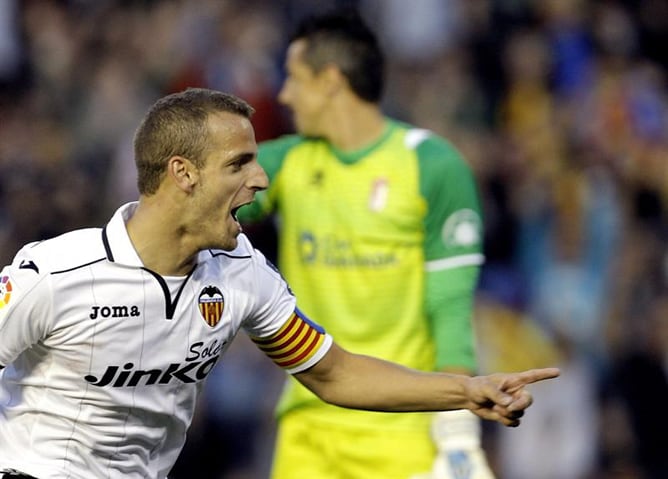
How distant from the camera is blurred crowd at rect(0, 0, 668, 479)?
10.2 meters

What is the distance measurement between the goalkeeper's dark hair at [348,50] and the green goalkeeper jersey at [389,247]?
0.88 ft

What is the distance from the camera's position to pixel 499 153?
462 inches

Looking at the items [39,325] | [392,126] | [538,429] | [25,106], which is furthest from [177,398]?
[25,106]

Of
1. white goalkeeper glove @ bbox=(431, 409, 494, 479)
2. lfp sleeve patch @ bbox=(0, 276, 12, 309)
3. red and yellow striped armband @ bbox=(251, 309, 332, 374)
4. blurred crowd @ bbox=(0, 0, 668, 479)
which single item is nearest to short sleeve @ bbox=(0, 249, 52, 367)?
lfp sleeve patch @ bbox=(0, 276, 12, 309)

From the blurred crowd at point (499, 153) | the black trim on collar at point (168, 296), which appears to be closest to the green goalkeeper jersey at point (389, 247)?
the black trim on collar at point (168, 296)

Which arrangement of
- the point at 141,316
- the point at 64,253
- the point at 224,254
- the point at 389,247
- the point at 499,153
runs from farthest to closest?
the point at 499,153 → the point at 389,247 → the point at 224,254 → the point at 141,316 → the point at 64,253

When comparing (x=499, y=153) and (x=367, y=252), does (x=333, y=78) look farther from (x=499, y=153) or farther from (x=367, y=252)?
(x=499, y=153)

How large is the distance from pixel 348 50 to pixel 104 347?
2448mm

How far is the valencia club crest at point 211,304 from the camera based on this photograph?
4.70 m

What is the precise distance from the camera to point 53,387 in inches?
181

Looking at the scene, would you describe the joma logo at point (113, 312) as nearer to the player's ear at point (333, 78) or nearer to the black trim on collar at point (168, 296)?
the black trim on collar at point (168, 296)

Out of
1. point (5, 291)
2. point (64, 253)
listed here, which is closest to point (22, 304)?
point (5, 291)

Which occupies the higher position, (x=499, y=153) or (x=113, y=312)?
(x=499, y=153)

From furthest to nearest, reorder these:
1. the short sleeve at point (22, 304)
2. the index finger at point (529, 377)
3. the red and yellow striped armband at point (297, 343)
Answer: the red and yellow striped armband at point (297, 343) → the index finger at point (529, 377) → the short sleeve at point (22, 304)
